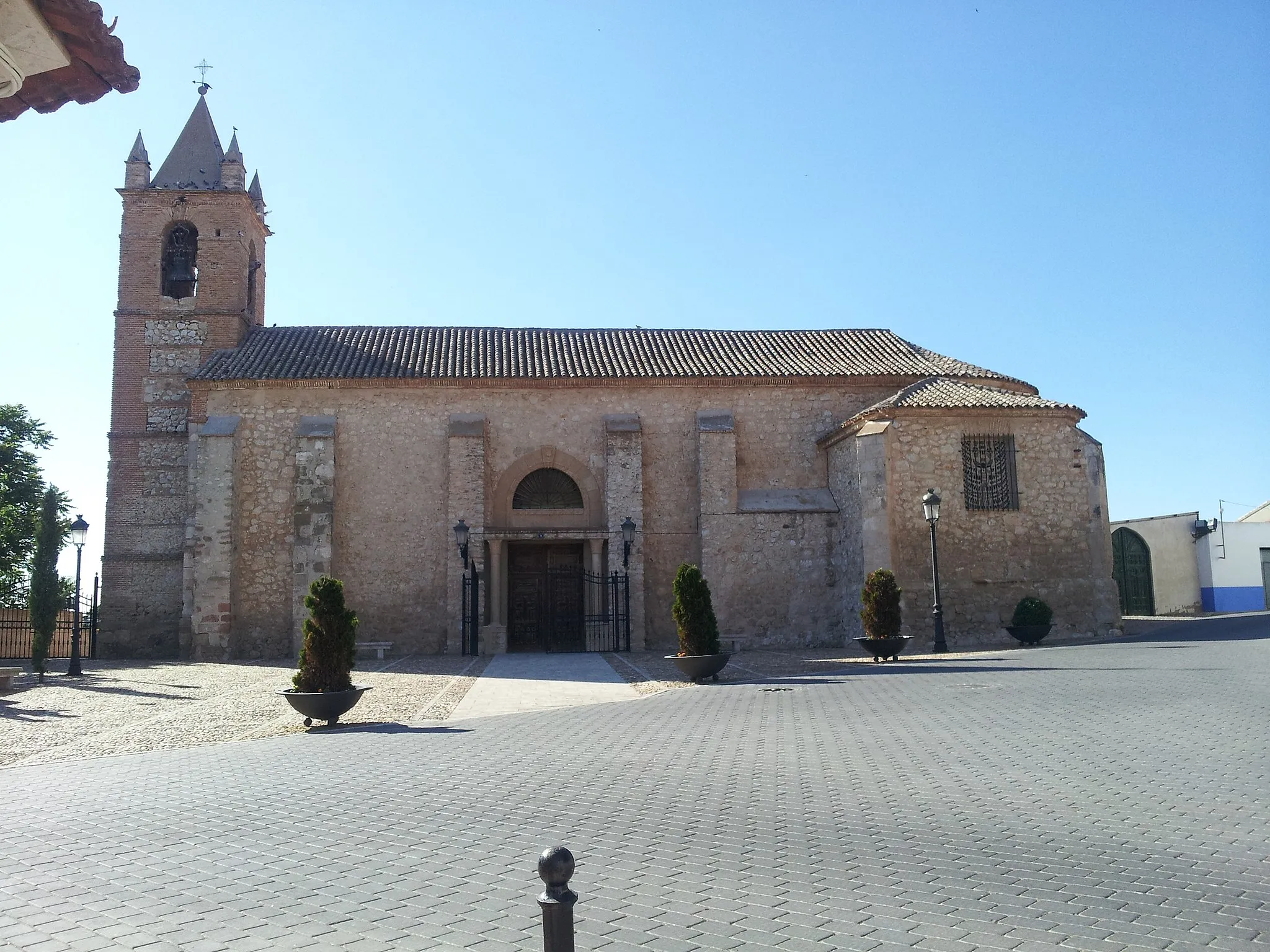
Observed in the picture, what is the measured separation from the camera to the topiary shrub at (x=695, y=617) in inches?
602

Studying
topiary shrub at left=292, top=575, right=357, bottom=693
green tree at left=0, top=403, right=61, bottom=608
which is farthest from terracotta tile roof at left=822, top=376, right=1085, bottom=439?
green tree at left=0, top=403, right=61, bottom=608

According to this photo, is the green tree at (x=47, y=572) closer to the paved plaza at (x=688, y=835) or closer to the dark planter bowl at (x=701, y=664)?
the paved plaza at (x=688, y=835)

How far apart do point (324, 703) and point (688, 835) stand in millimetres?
6766

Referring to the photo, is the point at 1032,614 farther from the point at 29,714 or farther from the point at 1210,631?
the point at 29,714

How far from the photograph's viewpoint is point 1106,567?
71.1 feet

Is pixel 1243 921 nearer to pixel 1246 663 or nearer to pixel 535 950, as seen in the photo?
pixel 535 950

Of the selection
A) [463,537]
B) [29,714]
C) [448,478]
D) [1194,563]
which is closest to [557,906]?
[29,714]

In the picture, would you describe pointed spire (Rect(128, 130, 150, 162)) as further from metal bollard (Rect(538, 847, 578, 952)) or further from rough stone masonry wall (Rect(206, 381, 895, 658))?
metal bollard (Rect(538, 847, 578, 952))

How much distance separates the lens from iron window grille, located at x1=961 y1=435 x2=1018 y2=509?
21.6 meters

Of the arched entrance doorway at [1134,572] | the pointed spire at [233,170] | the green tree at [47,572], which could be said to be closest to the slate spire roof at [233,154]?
the pointed spire at [233,170]

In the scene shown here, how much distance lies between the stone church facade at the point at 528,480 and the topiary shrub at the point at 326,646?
11297mm

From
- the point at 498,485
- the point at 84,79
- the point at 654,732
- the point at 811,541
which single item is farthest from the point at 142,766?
the point at 811,541

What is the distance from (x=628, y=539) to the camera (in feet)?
73.0

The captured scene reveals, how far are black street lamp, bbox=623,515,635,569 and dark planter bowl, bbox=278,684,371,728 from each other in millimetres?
11429
